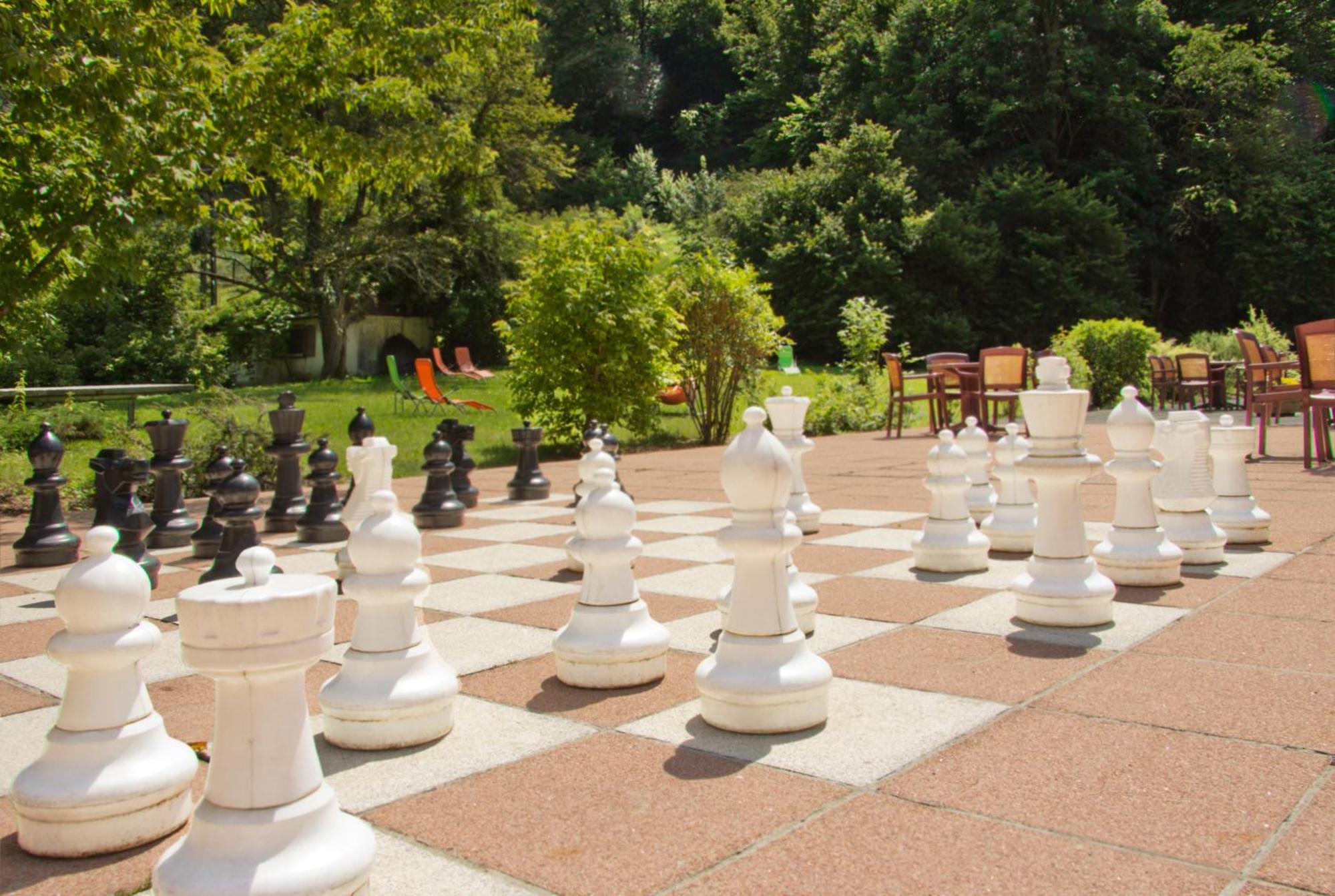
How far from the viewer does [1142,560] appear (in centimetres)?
370

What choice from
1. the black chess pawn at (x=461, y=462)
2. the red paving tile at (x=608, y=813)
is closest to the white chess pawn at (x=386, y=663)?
the red paving tile at (x=608, y=813)

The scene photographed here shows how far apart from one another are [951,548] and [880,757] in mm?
2092

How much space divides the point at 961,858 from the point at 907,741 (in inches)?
21.7

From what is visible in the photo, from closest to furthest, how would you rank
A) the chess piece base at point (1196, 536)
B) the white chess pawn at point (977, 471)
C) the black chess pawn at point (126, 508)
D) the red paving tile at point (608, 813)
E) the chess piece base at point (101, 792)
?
the red paving tile at point (608, 813) < the chess piece base at point (101, 792) < the chess piece base at point (1196, 536) < the black chess pawn at point (126, 508) < the white chess pawn at point (977, 471)

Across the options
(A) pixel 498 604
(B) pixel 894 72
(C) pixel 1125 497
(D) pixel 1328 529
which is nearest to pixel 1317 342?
(D) pixel 1328 529

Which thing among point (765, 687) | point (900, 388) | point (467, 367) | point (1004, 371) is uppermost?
point (467, 367)

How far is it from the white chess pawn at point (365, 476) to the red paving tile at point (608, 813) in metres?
1.73

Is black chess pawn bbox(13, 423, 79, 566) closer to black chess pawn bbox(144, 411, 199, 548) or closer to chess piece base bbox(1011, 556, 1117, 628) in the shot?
black chess pawn bbox(144, 411, 199, 548)

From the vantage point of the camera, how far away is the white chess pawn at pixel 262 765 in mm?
1497

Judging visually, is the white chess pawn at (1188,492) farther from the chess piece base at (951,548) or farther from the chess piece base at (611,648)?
the chess piece base at (611,648)

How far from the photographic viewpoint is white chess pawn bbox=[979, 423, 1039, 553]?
455cm

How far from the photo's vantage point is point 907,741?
7.39ft

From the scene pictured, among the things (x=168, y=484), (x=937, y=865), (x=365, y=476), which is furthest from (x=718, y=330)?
(x=937, y=865)

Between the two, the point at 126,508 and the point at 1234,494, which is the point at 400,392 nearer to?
the point at 126,508
